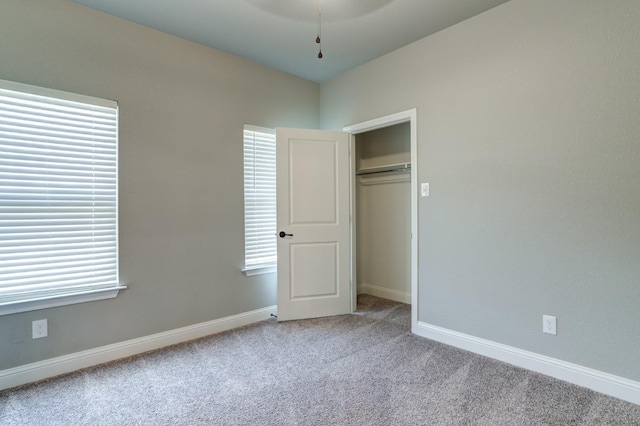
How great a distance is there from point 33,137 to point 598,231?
384cm

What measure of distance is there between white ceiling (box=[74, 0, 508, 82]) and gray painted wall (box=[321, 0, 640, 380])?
0.25 meters

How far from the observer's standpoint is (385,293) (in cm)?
429

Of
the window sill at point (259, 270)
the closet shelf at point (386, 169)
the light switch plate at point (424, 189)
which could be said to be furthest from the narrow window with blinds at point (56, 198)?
the closet shelf at point (386, 169)

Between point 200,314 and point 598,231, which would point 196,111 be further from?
point 598,231

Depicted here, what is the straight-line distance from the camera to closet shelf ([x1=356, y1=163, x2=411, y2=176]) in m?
3.94

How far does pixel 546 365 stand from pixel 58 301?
11.5ft

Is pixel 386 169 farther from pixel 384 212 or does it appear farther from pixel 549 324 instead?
pixel 549 324

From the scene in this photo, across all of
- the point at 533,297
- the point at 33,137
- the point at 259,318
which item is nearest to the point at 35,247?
the point at 33,137

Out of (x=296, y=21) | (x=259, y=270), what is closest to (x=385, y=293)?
(x=259, y=270)

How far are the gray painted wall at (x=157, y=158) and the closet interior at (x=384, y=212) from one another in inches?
59.5

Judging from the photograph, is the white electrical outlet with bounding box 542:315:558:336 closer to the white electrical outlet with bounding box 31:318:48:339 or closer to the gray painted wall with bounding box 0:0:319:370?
the gray painted wall with bounding box 0:0:319:370

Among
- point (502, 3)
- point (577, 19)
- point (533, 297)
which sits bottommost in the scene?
point (533, 297)

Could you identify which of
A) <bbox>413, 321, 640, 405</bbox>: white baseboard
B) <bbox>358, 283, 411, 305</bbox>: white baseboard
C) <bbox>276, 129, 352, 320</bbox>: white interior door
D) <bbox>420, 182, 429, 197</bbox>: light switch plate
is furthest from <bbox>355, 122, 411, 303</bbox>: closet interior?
<bbox>413, 321, 640, 405</bbox>: white baseboard

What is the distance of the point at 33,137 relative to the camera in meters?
2.24
